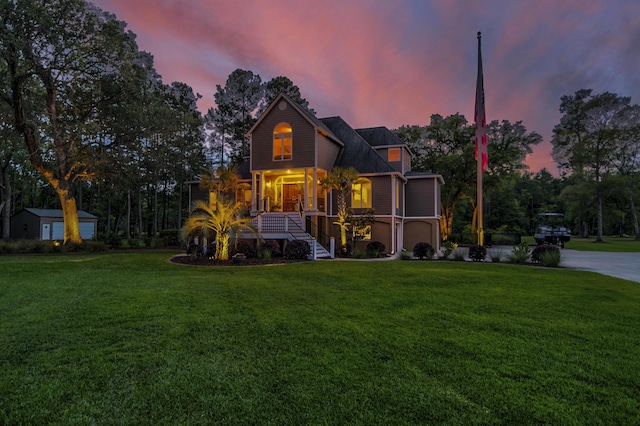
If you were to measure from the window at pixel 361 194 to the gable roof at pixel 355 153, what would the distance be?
31.1 inches

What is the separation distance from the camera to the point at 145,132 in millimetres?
21141

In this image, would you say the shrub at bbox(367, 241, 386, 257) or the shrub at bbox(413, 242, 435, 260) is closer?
the shrub at bbox(413, 242, 435, 260)

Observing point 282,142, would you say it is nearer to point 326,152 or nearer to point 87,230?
point 326,152

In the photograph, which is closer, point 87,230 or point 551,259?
point 551,259

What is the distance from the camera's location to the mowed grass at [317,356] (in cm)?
260

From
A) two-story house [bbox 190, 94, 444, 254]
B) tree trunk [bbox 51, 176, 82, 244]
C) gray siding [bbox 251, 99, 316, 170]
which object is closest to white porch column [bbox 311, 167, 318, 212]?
two-story house [bbox 190, 94, 444, 254]

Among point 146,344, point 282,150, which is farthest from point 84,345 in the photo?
point 282,150

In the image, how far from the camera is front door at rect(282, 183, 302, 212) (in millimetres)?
20766

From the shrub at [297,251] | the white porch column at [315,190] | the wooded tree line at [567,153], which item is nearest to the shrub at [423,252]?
the shrub at [297,251]

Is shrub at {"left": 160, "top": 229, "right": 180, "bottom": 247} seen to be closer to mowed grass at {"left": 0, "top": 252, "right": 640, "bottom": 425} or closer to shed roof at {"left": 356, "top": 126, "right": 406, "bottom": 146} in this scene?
mowed grass at {"left": 0, "top": 252, "right": 640, "bottom": 425}

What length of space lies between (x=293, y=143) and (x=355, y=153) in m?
4.33

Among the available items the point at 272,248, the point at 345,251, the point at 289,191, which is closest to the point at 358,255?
the point at 345,251

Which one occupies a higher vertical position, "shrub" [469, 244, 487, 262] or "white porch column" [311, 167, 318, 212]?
"white porch column" [311, 167, 318, 212]

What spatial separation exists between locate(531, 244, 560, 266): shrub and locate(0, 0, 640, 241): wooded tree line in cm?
1534
